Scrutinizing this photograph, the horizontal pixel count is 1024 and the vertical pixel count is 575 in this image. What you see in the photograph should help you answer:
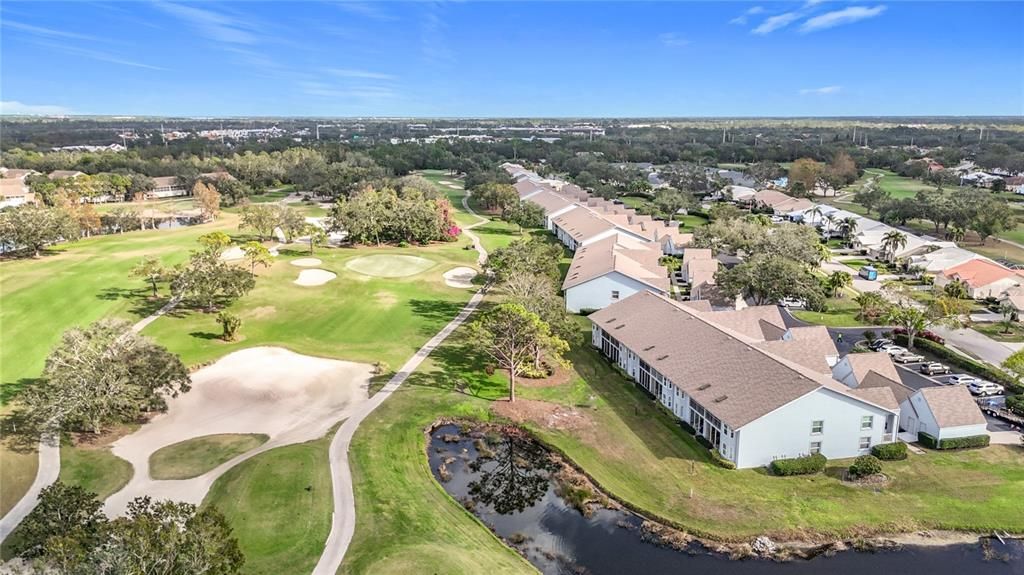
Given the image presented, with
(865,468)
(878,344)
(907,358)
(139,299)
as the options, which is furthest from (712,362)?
(139,299)

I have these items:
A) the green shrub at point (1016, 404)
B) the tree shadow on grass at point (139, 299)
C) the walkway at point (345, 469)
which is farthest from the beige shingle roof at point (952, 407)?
the tree shadow on grass at point (139, 299)

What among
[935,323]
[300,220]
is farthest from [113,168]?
[935,323]

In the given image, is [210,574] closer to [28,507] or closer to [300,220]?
[28,507]

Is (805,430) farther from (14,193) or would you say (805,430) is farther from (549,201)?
(14,193)

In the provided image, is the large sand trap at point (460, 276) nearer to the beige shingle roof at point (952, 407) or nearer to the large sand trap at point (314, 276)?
the large sand trap at point (314, 276)

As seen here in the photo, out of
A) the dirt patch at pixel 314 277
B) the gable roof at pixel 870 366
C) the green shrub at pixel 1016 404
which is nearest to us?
the green shrub at pixel 1016 404

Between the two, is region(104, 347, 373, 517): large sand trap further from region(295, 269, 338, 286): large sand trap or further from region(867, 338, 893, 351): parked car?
region(867, 338, 893, 351): parked car
